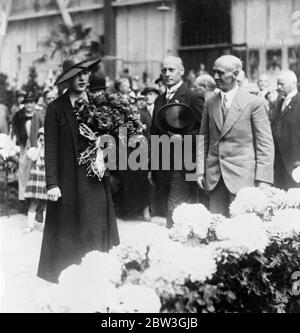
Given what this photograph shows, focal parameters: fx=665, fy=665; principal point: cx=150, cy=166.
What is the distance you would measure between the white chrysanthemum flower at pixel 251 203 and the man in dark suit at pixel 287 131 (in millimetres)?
3641

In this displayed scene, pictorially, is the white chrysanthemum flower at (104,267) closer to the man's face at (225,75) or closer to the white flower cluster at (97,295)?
the white flower cluster at (97,295)

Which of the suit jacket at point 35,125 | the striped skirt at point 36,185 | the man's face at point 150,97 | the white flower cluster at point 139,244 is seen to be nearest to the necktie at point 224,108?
the white flower cluster at point 139,244

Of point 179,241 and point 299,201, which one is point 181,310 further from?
point 299,201

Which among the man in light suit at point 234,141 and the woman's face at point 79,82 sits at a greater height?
the woman's face at point 79,82

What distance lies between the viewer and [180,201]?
21.9 ft

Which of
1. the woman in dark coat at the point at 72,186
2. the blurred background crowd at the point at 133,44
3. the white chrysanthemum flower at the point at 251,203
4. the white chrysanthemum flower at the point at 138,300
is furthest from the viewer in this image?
the blurred background crowd at the point at 133,44

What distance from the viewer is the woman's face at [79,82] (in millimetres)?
5523

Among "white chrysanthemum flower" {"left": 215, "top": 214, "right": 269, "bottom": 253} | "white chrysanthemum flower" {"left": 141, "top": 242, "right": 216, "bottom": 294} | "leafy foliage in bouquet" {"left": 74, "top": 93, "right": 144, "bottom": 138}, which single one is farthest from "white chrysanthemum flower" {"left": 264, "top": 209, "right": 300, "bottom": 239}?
"leafy foliage in bouquet" {"left": 74, "top": 93, "right": 144, "bottom": 138}

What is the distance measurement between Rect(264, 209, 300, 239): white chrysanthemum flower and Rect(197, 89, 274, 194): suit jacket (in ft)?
4.74

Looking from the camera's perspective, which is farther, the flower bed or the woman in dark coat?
the woman in dark coat

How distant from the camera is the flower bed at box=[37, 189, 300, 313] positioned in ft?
10.7

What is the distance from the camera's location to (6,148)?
9.35 metres

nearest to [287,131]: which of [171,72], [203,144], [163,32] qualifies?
[171,72]

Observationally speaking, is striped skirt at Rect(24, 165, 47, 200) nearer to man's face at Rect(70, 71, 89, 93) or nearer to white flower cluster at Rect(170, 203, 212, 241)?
man's face at Rect(70, 71, 89, 93)
